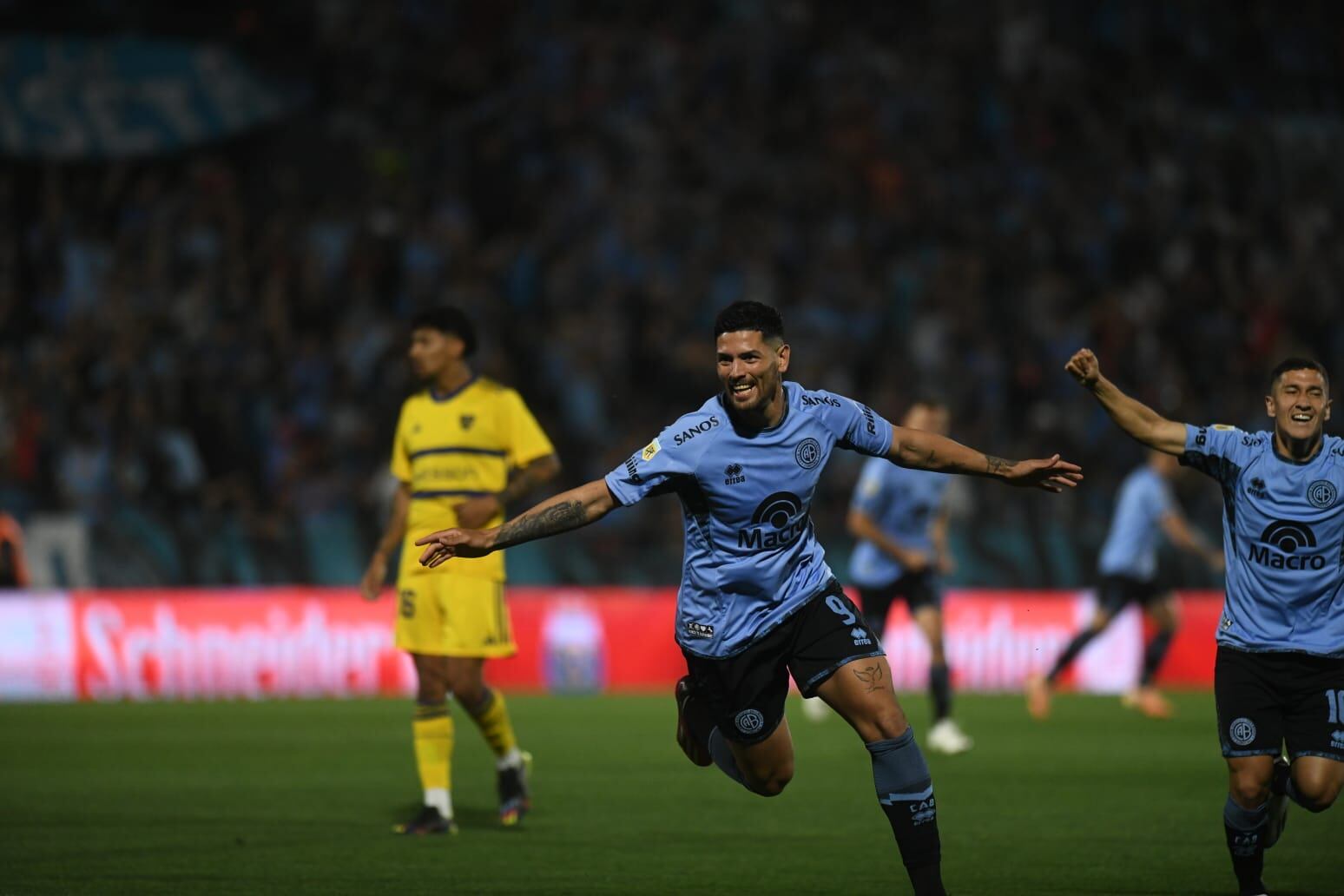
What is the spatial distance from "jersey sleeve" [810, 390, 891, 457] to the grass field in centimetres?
201

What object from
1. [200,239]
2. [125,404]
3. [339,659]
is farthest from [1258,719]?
[200,239]

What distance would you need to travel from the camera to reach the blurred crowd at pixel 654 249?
66.3 feet

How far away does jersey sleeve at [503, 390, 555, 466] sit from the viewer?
10461 millimetres

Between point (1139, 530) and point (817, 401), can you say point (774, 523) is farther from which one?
point (1139, 530)

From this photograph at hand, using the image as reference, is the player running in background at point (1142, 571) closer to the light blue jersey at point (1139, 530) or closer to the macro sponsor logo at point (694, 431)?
the light blue jersey at point (1139, 530)

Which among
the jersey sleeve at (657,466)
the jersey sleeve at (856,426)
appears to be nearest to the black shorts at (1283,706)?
the jersey sleeve at (856,426)

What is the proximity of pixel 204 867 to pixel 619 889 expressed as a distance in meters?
2.00

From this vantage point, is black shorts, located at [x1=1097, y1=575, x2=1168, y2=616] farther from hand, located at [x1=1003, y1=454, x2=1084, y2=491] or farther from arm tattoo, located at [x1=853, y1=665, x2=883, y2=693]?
arm tattoo, located at [x1=853, y1=665, x2=883, y2=693]

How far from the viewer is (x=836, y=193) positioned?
24562mm

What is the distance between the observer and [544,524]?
7.28m

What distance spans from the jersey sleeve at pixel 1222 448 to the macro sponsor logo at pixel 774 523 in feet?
5.72

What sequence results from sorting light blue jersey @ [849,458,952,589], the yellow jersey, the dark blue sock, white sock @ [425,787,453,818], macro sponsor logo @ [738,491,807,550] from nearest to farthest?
macro sponsor logo @ [738,491,807,550], the dark blue sock, white sock @ [425,787,453,818], the yellow jersey, light blue jersey @ [849,458,952,589]

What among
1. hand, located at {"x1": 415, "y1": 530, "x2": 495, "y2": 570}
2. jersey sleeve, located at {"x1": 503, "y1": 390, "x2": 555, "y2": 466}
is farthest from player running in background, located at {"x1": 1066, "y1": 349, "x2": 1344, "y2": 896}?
jersey sleeve, located at {"x1": 503, "y1": 390, "x2": 555, "y2": 466}

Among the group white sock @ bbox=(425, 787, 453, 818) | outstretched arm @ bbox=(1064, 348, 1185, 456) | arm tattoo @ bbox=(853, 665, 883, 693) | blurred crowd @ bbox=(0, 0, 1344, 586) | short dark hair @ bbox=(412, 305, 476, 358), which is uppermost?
blurred crowd @ bbox=(0, 0, 1344, 586)
